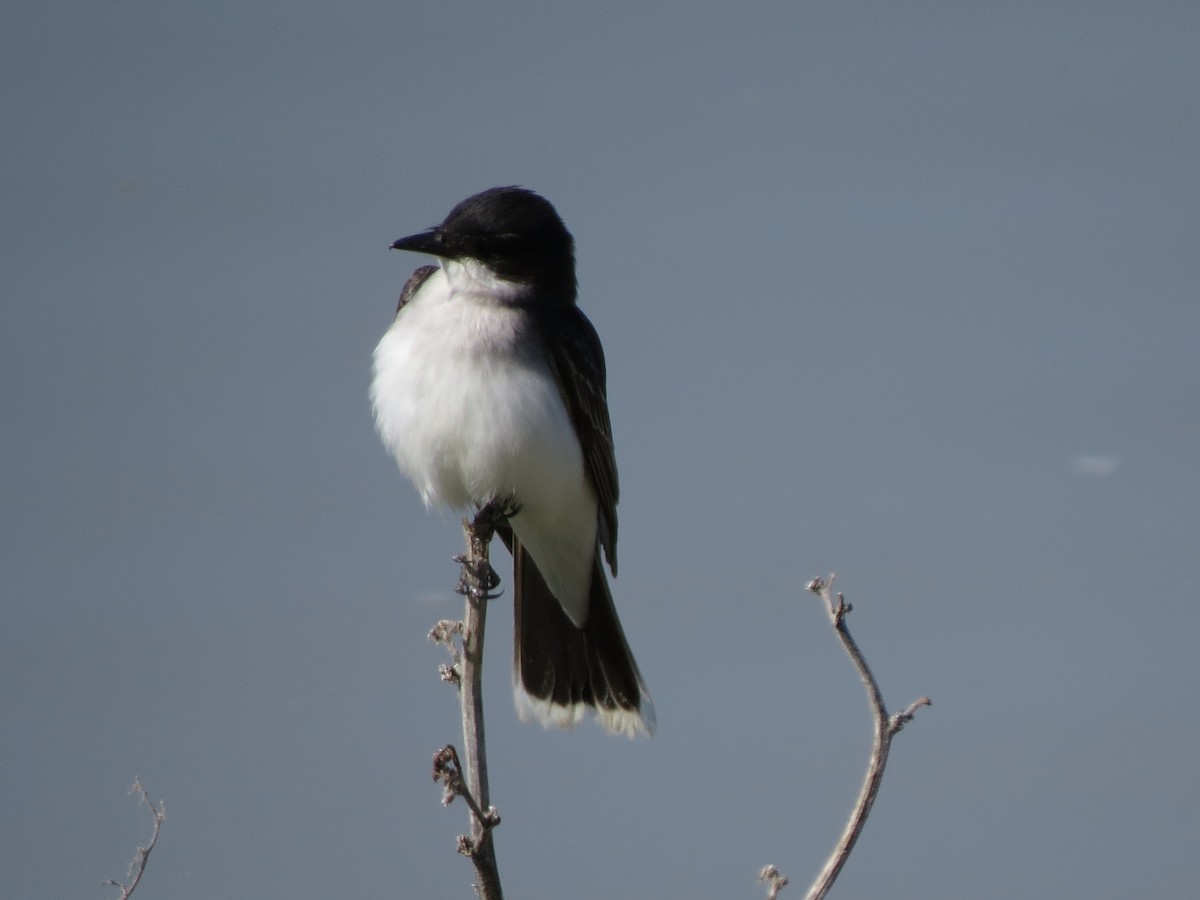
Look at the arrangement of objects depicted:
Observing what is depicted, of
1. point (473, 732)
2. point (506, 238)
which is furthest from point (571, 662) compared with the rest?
point (473, 732)

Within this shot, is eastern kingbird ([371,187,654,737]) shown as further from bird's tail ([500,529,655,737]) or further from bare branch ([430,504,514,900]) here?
bare branch ([430,504,514,900])

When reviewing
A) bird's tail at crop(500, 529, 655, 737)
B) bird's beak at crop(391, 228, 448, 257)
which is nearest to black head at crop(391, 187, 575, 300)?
bird's beak at crop(391, 228, 448, 257)

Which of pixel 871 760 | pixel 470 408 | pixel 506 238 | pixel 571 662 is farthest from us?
pixel 571 662

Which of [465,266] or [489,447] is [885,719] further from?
[465,266]

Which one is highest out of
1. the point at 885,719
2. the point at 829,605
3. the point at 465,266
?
the point at 465,266

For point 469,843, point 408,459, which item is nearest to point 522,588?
point 408,459

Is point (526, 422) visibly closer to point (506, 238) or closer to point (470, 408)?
point (470, 408)

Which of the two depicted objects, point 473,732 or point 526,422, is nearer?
point 473,732
